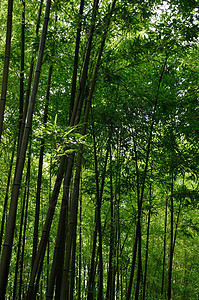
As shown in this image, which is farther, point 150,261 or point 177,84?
point 150,261

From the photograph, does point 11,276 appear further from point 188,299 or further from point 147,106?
point 147,106

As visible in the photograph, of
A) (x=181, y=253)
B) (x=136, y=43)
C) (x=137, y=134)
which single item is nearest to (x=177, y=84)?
(x=137, y=134)

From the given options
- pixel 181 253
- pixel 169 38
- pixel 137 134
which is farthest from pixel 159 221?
pixel 169 38

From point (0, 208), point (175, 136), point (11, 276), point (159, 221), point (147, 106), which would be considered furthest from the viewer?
point (11, 276)

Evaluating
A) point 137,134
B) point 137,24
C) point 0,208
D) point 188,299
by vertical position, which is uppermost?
point 137,24

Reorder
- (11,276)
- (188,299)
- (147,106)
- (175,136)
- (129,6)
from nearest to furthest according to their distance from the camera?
(129,6), (147,106), (175,136), (11,276), (188,299)

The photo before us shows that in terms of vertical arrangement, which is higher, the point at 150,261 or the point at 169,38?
the point at 169,38

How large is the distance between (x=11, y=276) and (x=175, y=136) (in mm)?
6710

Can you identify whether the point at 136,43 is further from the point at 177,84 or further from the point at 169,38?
the point at 177,84

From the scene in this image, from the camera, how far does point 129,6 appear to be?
3412mm

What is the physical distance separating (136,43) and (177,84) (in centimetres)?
137

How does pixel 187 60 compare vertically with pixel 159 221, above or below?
above

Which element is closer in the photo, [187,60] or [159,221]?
[187,60]

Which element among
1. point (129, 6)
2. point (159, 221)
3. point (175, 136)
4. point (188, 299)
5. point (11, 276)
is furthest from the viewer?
point (188, 299)
